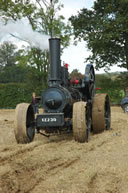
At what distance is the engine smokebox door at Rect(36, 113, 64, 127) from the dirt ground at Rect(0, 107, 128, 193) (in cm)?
59

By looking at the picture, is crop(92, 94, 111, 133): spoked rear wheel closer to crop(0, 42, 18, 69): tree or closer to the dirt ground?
the dirt ground

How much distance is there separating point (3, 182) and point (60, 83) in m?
4.14

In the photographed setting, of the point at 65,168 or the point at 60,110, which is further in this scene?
the point at 60,110

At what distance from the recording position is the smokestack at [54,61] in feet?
24.1

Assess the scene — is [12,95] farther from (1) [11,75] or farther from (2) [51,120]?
(1) [11,75]

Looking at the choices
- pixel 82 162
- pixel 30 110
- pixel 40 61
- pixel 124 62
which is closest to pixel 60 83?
pixel 30 110

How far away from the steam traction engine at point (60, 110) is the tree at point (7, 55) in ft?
184

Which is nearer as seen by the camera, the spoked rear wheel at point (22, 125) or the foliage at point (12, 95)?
the spoked rear wheel at point (22, 125)

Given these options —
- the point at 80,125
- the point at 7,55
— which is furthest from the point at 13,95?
the point at 7,55

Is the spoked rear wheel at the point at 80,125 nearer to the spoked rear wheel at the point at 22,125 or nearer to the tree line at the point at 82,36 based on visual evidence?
the spoked rear wheel at the point at 22,125

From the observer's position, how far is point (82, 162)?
4.80 meters

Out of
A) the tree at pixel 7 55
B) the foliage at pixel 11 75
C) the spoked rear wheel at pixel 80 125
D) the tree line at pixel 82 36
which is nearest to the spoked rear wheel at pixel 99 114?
the spoked rear wheel at pixel 80 125

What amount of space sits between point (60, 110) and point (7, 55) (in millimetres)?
59452

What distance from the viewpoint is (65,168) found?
4453 millimetres
